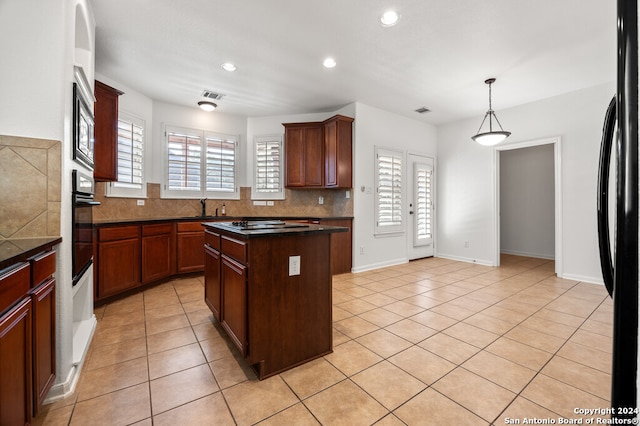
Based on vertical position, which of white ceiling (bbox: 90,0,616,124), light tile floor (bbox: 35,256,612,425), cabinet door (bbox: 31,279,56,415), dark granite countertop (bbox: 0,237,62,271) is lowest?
light tile floor (bbox: 35,256,612,425)

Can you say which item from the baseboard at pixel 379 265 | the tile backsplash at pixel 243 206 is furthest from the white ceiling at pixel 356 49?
the baseboard at pixel 379 265

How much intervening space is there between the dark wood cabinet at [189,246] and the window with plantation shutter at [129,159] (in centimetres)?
90

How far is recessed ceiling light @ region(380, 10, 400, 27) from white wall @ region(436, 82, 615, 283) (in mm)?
3462

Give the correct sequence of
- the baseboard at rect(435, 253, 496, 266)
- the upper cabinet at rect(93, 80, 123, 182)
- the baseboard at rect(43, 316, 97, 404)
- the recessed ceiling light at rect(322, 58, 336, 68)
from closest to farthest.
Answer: the baseboard at rect(43, 316, 97, 404), the upper cabinet at rect(93, 80, 123, 182), the recessed ceiling light at rect(322, 58, 336, 68), the baseboard at rect(435, 253, 496, 266)

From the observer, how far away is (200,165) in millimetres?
4949

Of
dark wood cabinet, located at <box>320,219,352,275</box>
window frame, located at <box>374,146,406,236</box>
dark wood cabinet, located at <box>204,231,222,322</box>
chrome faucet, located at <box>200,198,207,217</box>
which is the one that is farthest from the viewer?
window frame, located at <box>374,146,406,236</box>

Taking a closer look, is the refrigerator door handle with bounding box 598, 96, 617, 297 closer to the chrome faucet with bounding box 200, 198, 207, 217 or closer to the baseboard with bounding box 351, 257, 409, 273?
the baseboard with bounding box 351, 257, 409, 273

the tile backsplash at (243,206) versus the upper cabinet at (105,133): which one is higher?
the upper cabinet at (105,133)

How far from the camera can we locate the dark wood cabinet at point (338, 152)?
15.1 ft

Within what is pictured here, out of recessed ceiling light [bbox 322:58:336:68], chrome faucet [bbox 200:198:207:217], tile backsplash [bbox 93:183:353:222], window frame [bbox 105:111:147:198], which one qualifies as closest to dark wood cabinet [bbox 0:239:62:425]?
window frame [bbox 105:111:147:198]

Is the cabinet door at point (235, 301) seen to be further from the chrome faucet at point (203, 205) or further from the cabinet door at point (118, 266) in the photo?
the chrome faucet at point (203, 205)

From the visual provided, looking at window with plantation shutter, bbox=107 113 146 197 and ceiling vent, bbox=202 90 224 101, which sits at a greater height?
ceiling vent, bbox=202 90 224 101

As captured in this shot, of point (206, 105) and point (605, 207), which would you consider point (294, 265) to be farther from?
point (206, 105)

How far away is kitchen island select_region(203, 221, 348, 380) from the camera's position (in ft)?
5.96
